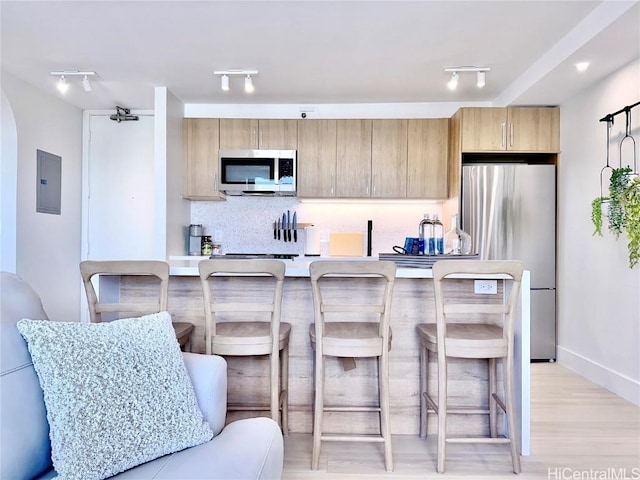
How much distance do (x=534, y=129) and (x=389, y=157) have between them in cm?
136

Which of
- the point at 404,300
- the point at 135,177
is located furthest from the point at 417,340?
the point at 135,177

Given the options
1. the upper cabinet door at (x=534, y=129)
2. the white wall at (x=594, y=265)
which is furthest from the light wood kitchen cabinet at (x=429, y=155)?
the white wall at (x=594, y=265)

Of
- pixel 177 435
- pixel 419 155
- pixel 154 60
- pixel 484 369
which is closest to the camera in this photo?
pixel 177 435

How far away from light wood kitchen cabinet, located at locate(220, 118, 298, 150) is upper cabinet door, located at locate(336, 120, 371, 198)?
485 millimetres

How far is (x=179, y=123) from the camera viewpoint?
13.2 ft

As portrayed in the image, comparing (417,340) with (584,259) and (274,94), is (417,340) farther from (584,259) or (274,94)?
(274,94)

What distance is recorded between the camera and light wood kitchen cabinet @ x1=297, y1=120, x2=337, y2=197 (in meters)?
4.03

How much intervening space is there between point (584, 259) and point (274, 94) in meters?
3.20

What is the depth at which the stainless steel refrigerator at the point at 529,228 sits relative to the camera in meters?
3.64

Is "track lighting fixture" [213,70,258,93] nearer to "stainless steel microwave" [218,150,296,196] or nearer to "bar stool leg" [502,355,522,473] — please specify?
"stainless steel microwave" [218,150,296,196]

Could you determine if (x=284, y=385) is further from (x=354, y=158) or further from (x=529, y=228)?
(x=529, y=228)

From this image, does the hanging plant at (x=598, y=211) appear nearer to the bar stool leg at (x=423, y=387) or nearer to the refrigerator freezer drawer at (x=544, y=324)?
the refrigerator freezer drawer at (x=544, y=324)

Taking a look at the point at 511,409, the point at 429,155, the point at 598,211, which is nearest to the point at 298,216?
the point at 429,155

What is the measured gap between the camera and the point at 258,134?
4.05 meters
